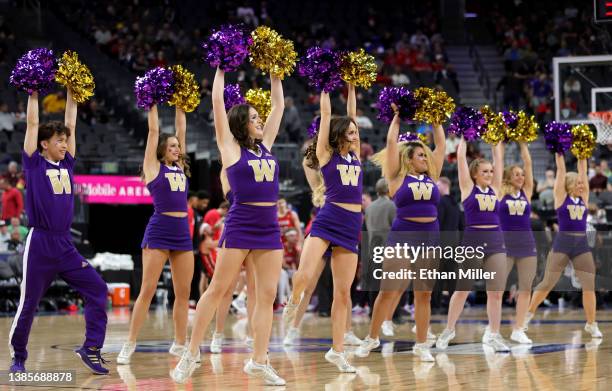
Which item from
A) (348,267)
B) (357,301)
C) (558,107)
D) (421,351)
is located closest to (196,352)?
(348,267)

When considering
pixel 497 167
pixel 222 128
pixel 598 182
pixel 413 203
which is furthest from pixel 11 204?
pixel 222 128

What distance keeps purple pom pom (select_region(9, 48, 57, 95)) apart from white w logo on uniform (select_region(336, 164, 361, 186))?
213 centimetres

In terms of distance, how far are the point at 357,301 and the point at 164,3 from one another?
13.3 m

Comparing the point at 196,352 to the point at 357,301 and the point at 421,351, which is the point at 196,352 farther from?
the point at 357,301

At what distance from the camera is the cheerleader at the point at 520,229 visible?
10.3 metres

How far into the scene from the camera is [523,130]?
10273 mm

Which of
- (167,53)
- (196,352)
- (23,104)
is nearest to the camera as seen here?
(196,352)

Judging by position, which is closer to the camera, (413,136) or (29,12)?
(413,136)

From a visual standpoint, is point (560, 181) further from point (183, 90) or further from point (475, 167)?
point (183, 90)

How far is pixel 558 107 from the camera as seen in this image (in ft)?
55.5

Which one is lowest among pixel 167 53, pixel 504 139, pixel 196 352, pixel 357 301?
pixel 357 301

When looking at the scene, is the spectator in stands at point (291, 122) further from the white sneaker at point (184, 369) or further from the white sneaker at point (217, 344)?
the white sneaker at point (184, 369)

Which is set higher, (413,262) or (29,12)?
(29,12)

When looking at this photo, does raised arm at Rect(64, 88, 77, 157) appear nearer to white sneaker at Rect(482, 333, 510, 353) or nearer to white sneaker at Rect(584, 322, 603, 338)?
white sneaker at Rect(482, 333, 510, 353)
